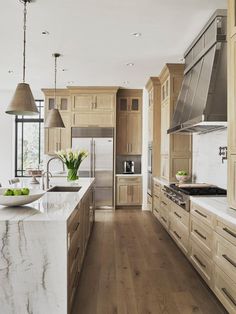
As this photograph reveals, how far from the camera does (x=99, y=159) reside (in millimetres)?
7227

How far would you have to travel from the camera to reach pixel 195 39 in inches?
167

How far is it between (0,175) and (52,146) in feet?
5.68

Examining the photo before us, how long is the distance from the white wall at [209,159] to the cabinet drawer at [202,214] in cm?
88

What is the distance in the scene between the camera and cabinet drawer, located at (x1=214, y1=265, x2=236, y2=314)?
2.28 meters

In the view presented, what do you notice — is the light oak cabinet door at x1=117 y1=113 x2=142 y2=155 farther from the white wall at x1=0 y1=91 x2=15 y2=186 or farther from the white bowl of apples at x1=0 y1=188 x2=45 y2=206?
the white bowl of apples at x1=0 y1=188 x2=45 y2=206

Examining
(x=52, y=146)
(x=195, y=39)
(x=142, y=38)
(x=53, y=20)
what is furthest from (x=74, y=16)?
(x=52, y=146)

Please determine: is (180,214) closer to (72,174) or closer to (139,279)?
(139,279)

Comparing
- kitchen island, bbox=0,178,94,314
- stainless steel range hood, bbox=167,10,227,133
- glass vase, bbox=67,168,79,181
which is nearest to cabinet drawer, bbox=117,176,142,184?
glass vase, bbox=67,168,79,181

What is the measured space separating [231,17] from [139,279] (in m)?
2.70

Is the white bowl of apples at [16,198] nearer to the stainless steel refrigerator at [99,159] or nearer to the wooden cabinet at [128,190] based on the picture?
the stainless steel refrigerator at [99,159]

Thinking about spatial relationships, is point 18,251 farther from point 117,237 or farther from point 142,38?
point 142,38

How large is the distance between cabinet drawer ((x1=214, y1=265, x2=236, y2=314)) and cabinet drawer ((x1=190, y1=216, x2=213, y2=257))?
0.76 feet

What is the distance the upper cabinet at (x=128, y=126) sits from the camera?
301 inches

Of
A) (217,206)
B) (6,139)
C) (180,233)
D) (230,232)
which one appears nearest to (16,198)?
(230,232)
